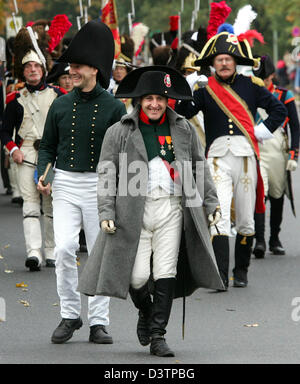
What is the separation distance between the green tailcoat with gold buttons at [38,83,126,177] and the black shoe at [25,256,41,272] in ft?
10.4

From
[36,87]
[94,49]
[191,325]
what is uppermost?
[94,49]

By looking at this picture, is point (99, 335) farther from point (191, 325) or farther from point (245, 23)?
point (245, 23)

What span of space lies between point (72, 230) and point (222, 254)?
261 centimetres

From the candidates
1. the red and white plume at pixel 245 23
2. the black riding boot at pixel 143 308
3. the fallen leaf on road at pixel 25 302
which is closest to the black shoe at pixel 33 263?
the fallen leaf on road at pixel 25 302

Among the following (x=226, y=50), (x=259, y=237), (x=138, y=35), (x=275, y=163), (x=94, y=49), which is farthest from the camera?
(x=138, y=35)

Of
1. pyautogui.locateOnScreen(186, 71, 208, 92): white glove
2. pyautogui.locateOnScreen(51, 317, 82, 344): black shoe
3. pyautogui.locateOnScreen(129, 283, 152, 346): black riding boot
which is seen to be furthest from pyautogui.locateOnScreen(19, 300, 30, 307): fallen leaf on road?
pyautogui.locateOnScreen(186, 71, 208, 92): white glove

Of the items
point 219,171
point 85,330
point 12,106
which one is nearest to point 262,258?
point 219,171

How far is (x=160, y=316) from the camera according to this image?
314 inches

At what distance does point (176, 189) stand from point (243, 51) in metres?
3.16

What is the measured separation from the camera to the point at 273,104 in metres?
11.1

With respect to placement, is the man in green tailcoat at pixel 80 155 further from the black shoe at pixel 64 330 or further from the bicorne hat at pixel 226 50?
the bicorne hat at pixel 226 50

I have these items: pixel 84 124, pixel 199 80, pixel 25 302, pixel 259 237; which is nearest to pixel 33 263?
pixel 25 302

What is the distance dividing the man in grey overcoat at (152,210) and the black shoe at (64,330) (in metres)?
0.57

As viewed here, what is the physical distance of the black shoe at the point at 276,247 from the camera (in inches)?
515
